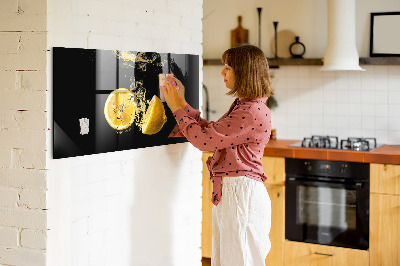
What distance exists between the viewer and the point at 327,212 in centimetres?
427

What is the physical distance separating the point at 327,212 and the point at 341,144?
0.51 metres

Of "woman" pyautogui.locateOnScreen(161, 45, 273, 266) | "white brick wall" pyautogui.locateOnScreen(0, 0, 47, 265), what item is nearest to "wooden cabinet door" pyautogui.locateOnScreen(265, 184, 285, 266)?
"woman" pyautogui.locateOnScreen(161, 45, 273, 266)

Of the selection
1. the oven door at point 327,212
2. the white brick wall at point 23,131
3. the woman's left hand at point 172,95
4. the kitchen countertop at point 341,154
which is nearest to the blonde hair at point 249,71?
the woman's left hand at point 172,95

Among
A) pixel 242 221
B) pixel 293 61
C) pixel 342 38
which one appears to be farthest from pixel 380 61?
pixel 242 221

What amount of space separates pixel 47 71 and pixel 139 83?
0.56 m

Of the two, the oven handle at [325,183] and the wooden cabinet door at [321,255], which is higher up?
the oven handle at [325,183]

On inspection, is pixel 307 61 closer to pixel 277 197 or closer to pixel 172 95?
pixel 277 197

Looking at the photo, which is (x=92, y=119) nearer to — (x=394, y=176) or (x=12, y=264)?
(x=12, y=264)

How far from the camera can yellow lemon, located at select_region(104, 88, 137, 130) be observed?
2539 millimetres

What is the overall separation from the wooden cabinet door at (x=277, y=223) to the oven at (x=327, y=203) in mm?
37

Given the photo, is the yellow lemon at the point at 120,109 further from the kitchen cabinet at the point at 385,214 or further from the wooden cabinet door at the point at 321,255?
the wooden cabinet door at the point at 321,255

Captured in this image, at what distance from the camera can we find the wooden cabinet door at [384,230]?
3984 millimetres

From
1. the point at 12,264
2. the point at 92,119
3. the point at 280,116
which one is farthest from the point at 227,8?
the point at 12,264

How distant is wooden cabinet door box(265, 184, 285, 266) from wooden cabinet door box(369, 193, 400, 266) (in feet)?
2.11
